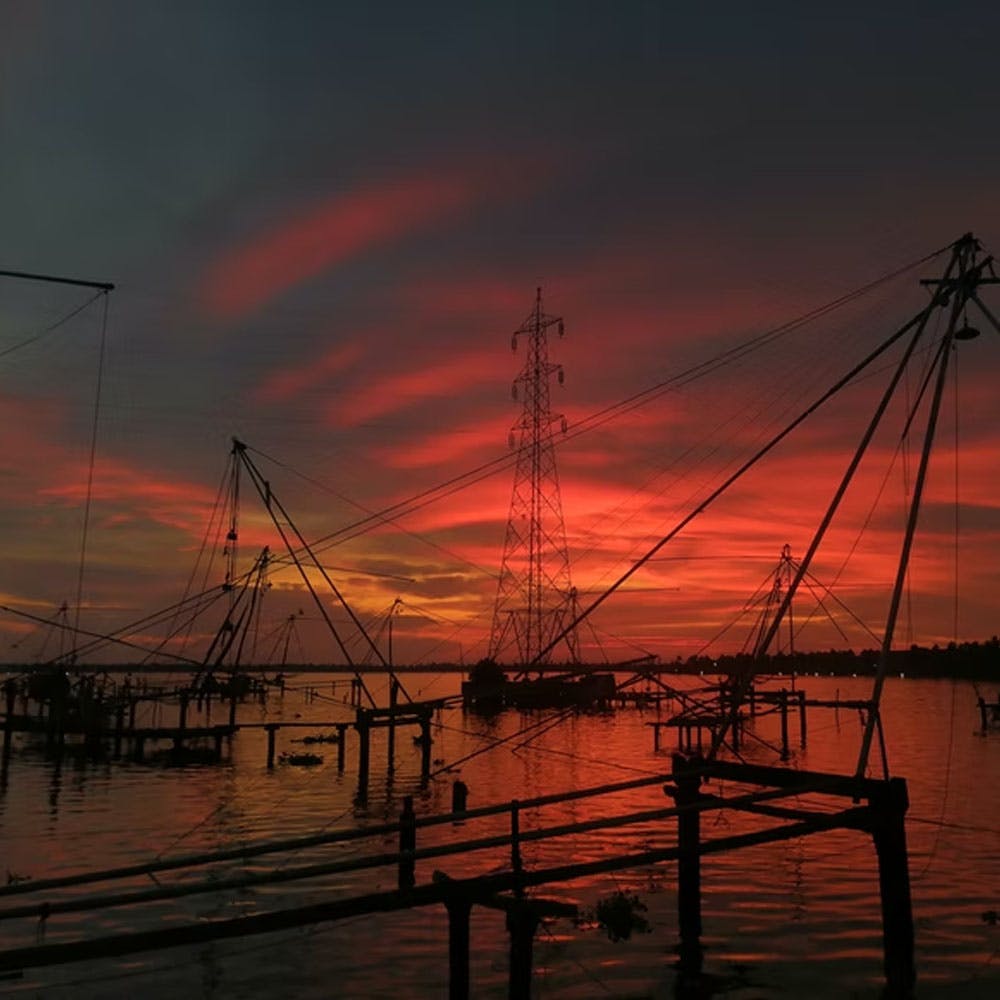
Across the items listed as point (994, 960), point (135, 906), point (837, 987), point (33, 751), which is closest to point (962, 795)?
point (994, 960)

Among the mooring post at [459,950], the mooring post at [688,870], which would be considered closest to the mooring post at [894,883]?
the mooring post at [688,870]

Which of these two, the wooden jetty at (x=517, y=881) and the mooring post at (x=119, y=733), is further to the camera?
the mooring post at (x=119, y=733)

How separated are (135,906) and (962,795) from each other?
35.1m

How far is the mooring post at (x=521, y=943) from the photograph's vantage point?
12516mm

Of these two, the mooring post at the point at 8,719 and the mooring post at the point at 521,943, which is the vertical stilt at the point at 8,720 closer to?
the mooring post at the point at 8,719

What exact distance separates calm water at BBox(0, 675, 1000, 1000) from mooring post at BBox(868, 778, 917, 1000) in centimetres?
38

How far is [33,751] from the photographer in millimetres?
60781

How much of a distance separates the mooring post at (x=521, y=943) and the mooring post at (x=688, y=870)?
515 centimetres

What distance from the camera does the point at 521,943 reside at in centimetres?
1291

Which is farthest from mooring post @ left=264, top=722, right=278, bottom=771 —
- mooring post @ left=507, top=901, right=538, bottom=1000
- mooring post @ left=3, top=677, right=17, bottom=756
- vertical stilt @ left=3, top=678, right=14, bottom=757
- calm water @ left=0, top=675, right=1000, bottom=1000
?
mooring post @ left=507, top=901, right=538, bottom=1000

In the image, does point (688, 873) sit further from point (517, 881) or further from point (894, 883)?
point (517, 881)

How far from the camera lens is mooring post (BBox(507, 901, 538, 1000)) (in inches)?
493

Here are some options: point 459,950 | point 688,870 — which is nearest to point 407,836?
point 459,950

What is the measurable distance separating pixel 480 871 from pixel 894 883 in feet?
38.9
